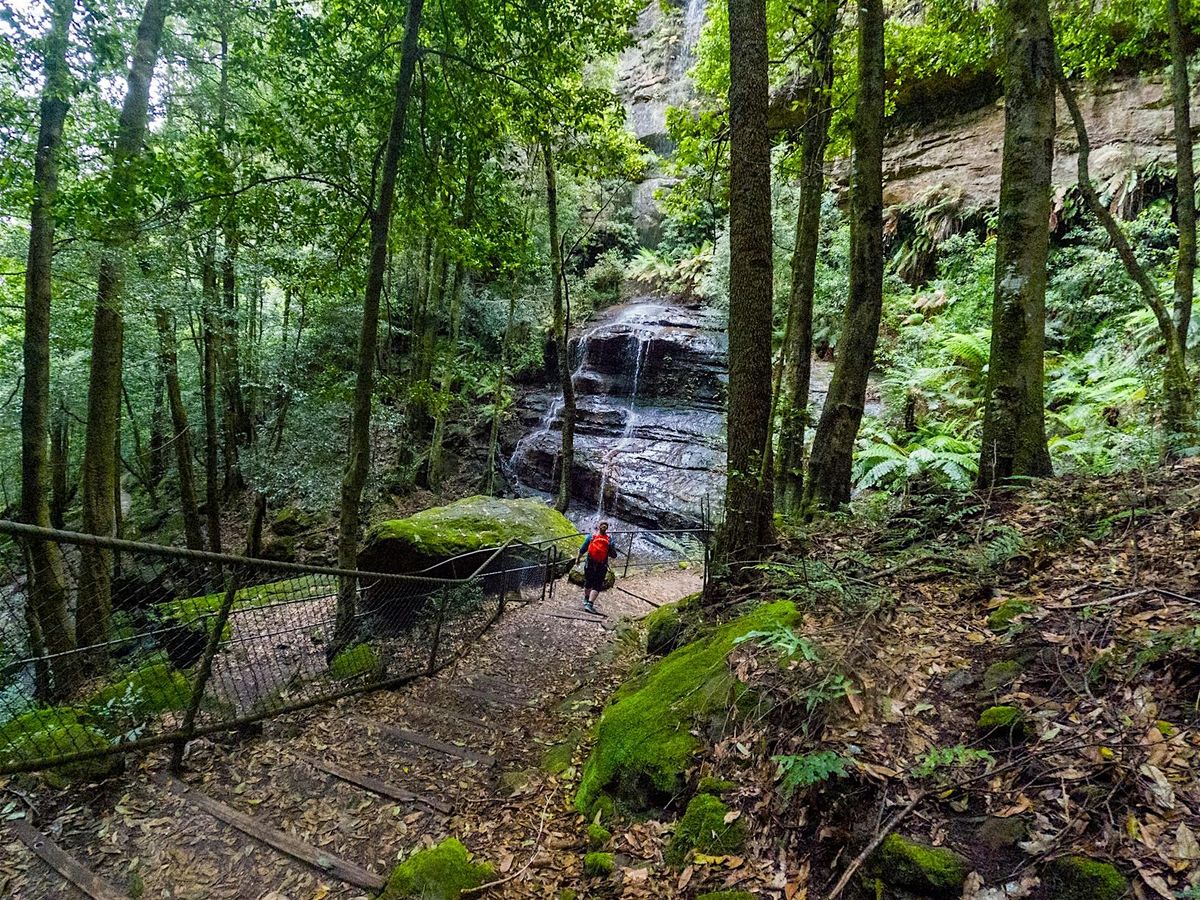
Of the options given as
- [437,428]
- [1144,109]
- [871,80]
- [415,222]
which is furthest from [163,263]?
[1144,109]

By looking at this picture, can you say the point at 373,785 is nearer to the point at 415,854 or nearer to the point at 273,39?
the point at 415,854

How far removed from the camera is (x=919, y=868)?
1.92 meters

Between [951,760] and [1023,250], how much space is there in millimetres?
4325

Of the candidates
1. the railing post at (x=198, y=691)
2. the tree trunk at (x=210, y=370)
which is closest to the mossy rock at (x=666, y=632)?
the railing post at (x=198, y=691)

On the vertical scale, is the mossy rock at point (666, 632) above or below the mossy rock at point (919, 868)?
below

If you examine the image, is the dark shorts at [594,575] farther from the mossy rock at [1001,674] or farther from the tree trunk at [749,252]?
the mossy rock at [1001,674]

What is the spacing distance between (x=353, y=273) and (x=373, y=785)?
5.90m

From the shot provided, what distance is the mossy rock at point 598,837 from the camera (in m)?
2.97

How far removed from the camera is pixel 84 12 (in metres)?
5.46

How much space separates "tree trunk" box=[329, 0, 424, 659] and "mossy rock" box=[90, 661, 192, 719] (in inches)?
61.7

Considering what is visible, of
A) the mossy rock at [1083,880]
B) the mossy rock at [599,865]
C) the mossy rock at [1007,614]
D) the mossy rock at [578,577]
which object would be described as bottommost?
the mossy rock at [578,577]

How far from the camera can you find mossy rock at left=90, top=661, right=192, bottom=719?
3732 mm

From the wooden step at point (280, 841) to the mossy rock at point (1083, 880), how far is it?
3.01m

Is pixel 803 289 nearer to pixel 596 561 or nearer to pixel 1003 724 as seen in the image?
pixel 596 561
